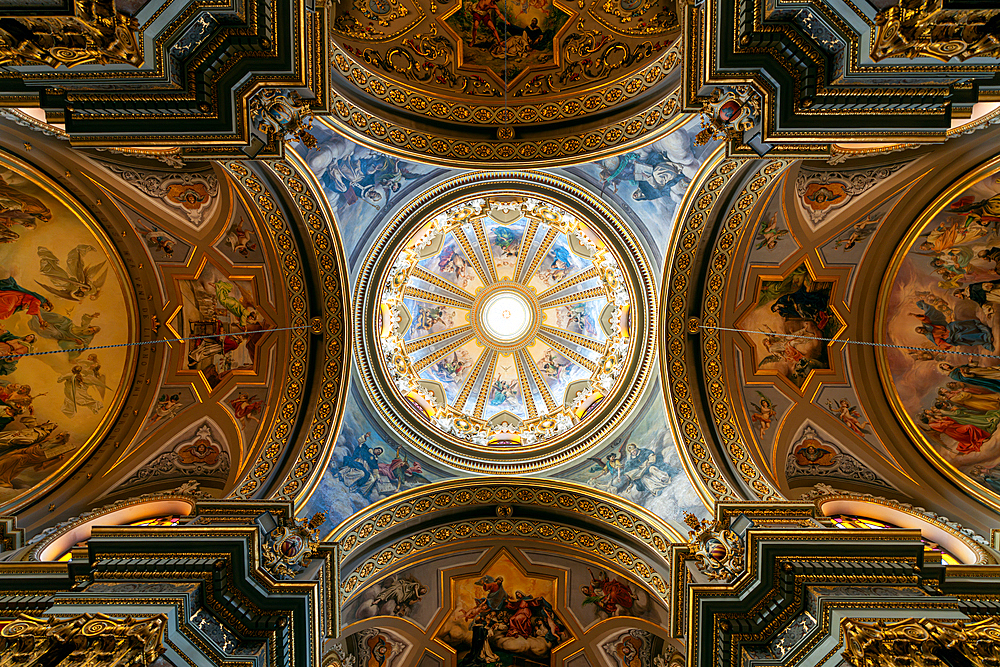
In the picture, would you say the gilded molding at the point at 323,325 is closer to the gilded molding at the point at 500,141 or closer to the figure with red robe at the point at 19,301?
the gilded molding at the point at 500,141

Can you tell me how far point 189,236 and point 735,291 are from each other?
12.1m

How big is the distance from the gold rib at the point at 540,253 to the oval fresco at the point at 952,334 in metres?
8.88

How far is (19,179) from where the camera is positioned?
9.34 metres

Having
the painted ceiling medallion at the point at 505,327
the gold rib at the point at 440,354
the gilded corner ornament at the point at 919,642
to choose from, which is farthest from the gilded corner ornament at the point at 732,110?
the gold rib at the point at 440,354

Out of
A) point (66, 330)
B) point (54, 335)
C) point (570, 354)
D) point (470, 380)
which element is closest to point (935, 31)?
point (570, 354)

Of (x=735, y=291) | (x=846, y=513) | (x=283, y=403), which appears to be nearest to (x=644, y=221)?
(x=735, y=291)

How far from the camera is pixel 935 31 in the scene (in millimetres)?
5316

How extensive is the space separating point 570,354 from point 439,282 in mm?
4886

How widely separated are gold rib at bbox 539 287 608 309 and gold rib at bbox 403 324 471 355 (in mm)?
2846

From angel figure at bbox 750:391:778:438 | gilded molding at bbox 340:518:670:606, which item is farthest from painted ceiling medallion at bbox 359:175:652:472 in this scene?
angel figure at bbox 750:391:778:438

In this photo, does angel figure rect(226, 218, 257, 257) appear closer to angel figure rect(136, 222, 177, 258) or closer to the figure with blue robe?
angel figure rect(136, 222, 177, 258)

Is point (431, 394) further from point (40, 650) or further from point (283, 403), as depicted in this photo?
point (40, 650)

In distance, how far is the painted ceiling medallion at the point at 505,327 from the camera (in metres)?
13.0

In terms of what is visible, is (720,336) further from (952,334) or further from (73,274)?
(73,274)
